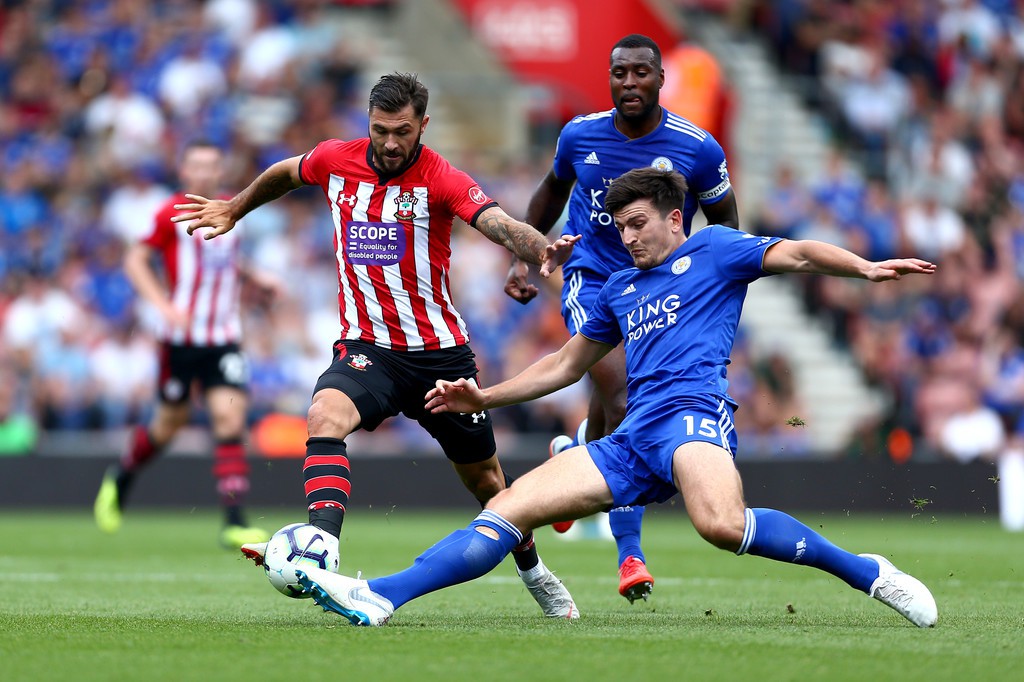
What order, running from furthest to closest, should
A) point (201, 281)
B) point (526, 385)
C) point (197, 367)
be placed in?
point (201, 281) → point (197, 367) → point (526, 385)

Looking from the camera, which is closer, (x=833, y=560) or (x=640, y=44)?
(x=833, y=560)

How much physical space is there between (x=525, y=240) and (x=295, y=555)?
165 cm

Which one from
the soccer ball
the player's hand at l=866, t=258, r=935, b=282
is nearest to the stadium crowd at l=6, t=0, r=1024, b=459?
the soccer ball

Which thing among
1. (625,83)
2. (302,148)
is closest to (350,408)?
(625,83)

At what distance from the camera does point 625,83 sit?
7.78m

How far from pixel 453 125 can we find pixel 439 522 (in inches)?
310

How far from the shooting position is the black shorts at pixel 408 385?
6.99 m

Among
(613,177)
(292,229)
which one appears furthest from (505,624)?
(292,229)

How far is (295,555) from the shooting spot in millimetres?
6246

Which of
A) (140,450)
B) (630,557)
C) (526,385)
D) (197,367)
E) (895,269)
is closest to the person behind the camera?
(895,269)

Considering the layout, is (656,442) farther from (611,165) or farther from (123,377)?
(123,377)

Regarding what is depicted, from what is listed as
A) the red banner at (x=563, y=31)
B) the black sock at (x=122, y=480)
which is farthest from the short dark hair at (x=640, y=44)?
the red banner at (x=563, y=31)

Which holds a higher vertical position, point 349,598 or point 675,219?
point 675,219

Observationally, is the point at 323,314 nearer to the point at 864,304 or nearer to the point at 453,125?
the point at 453,125
